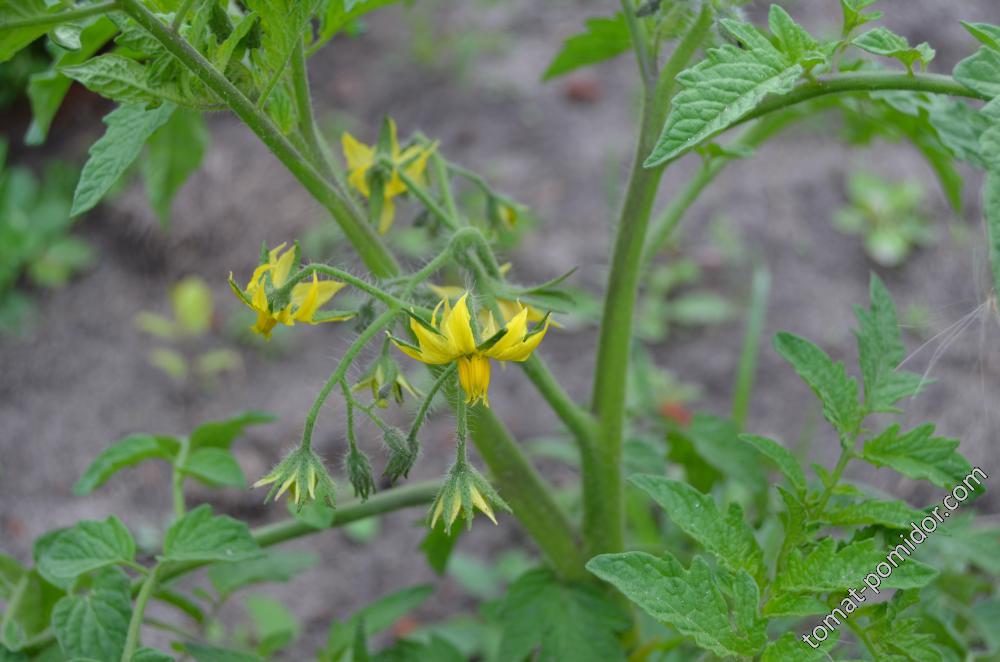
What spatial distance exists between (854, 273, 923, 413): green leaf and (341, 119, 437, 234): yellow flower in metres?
0.67

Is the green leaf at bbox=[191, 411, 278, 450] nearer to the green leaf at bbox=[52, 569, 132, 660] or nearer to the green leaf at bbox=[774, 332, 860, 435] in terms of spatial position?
the green leaf at bbox=[52, 569, 132, 660]

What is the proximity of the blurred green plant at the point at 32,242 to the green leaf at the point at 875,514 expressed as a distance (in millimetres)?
2903

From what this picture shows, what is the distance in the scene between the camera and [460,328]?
42.6 inches

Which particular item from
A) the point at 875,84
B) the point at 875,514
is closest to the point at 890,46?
the point at 875,84

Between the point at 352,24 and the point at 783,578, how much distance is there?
100cm

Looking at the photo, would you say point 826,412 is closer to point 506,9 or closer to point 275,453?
point 275,453

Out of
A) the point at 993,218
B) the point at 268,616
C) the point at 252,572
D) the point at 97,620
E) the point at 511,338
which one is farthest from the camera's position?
the point at 268,616

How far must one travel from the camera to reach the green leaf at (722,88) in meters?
0.96

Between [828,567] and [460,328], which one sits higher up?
[460,328]

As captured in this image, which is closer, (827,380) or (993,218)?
(993,218)

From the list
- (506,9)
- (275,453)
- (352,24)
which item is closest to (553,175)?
(506,9)

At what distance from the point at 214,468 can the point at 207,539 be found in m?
0.19

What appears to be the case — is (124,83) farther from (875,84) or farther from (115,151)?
(875,84)

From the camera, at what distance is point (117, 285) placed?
3.50 m
